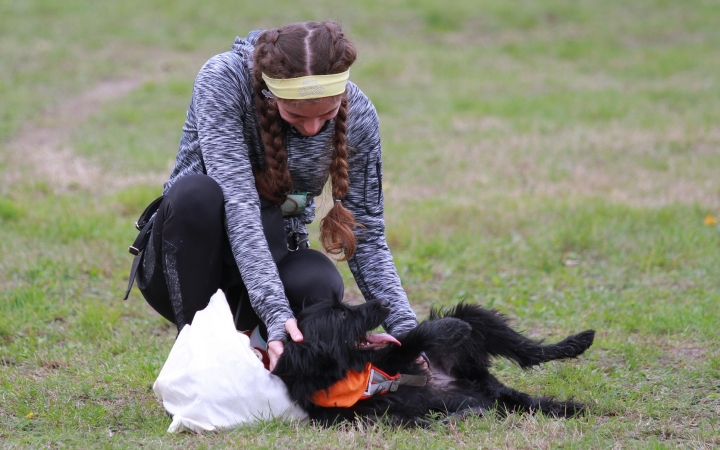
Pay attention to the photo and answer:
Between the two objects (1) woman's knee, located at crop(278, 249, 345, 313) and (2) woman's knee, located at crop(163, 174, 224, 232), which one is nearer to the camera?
(2) woman's knee, located at crop(163, 174, 224, 232)

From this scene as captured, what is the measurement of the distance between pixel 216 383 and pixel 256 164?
0.81 metres

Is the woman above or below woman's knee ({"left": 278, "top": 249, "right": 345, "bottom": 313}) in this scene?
above

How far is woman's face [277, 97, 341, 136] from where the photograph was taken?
2520mm

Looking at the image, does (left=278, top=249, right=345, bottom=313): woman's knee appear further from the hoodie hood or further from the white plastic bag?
the hoodie hood

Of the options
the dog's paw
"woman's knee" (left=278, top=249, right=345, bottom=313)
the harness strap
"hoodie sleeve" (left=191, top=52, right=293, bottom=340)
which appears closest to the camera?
"hoodie sleeve" (left=191, top=52, right=293, bottom=340)

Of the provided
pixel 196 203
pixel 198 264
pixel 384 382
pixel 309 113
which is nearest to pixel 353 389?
pixel 384 382

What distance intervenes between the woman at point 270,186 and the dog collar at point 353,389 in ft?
0.69

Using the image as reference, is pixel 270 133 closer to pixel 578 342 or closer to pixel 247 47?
pixel 247 47

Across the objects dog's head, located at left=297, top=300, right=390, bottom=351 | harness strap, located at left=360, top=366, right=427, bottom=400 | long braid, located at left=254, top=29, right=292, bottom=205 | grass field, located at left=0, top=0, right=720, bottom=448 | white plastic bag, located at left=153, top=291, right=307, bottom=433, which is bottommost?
grass field, located at left=0, top=0, right=720, bottom=448

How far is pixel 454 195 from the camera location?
19.9ft

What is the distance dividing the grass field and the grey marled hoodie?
489mm

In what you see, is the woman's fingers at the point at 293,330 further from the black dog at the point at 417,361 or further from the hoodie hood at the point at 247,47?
the hoodie hood at the point at 247,47

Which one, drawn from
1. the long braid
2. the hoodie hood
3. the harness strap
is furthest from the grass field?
the hoodie hood

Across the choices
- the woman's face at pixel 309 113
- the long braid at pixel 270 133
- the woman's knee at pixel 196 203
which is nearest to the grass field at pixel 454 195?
the woman's knee at pixel 196 203
